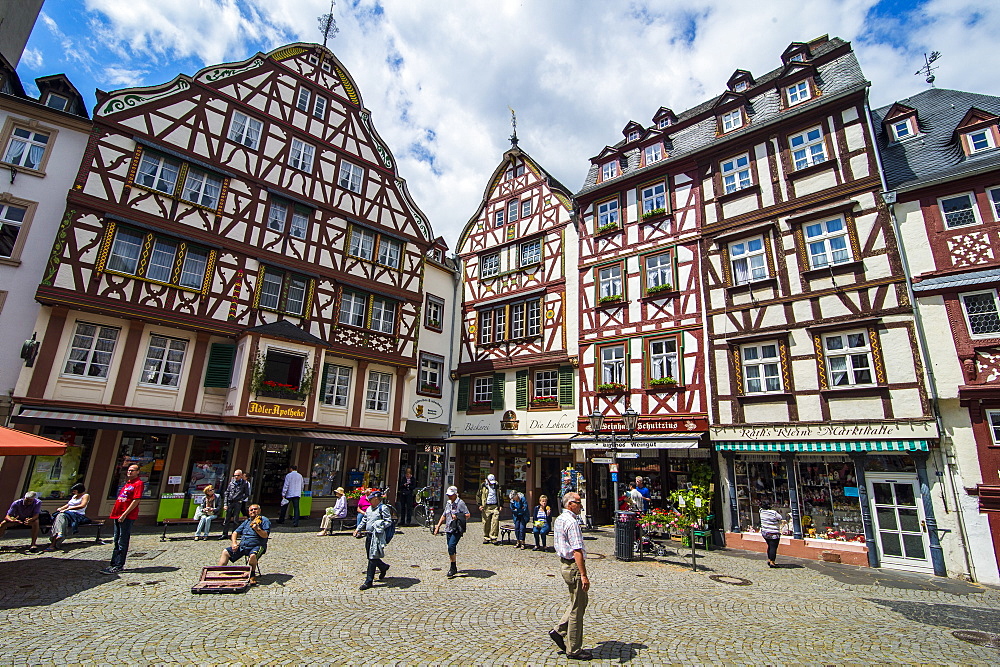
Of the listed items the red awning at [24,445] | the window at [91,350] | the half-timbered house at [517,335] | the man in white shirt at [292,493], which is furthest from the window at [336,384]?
the red awning at [24,445]

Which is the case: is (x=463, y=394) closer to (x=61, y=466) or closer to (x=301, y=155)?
(x=301, y=155)

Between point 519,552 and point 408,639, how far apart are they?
24.5 feet

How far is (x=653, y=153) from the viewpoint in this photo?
20.9m

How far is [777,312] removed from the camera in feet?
51.6

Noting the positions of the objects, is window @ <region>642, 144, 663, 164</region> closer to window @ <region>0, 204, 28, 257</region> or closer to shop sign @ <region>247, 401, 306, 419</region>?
shop sign @ <region>247, 401, 306, 419</region>

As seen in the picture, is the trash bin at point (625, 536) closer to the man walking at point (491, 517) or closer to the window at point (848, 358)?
the man walking at point (491, 517)

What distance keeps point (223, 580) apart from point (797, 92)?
72.2ft

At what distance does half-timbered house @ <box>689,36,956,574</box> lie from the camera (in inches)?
516

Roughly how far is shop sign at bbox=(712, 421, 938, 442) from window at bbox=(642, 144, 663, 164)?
453 inches

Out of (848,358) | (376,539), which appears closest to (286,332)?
(376,539)

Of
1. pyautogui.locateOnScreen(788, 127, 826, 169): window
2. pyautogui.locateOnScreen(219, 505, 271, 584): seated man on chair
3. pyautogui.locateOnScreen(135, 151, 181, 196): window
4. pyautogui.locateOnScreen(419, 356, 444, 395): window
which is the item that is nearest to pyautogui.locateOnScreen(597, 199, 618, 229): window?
pyautogui.locateOnScreen(788, 127, 826, 169): window

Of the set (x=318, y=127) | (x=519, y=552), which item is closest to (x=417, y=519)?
(x=519, y=552)

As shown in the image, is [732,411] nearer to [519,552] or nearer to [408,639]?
[519,552]

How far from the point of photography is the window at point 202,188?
1762cm
